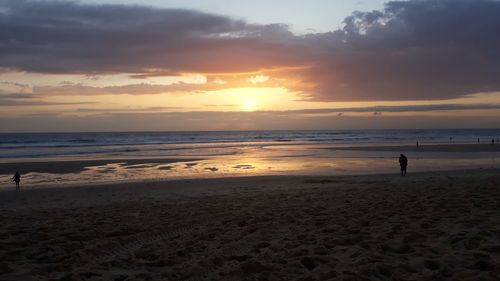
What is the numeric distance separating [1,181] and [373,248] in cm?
2003

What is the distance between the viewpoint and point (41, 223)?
8.80 metres

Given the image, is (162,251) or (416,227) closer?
(162,251)

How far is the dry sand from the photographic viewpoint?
528 centimetres

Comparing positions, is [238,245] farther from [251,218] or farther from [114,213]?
[114,213]

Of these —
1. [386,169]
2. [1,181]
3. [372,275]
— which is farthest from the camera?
[386,169]

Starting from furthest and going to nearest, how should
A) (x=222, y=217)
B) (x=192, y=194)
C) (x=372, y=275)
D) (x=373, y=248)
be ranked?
(x=192, y=194)
(x=222, y=217)
(x=373, y=248)
(x=372, y=275)

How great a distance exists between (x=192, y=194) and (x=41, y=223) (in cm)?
637

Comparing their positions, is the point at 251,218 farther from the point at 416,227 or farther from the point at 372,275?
the point at 372,275

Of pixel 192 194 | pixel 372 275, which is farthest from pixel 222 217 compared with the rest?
pixel 192 194

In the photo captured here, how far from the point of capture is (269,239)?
22.7ft

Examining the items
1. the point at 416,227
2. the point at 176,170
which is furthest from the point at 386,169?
the point at 416,227

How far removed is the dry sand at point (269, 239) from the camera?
5.28 meters

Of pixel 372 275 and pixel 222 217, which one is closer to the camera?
pixel 372 275

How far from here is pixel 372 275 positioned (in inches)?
193
